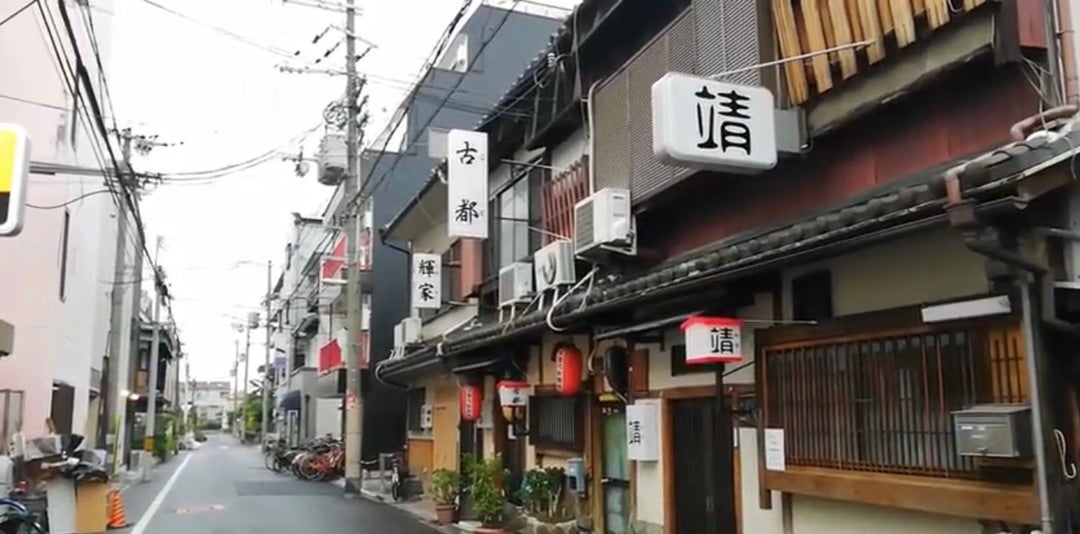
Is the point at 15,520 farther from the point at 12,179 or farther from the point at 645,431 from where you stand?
the point at 645,431

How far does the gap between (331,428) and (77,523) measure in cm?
3057

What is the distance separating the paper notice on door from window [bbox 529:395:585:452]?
5224 millimetres

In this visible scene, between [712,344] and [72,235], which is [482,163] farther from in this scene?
[72,235]

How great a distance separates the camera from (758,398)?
8.52 meters

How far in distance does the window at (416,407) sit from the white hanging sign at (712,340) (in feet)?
52.5

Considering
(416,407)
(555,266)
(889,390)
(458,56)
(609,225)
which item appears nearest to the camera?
Result: (889,390)

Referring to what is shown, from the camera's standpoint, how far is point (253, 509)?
20.5 m

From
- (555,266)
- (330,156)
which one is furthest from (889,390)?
(330,156)

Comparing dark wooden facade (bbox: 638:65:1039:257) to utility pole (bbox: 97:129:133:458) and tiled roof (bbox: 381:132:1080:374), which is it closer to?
tiled roof (bbox: 381:132:1080:374)

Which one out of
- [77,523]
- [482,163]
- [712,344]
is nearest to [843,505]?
[712,344]

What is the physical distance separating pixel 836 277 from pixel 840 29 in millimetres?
2199

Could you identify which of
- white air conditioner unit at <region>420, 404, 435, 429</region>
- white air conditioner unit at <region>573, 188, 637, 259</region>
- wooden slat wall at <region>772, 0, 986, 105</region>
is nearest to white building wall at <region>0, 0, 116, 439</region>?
white air conditioner unit at <region>420, 404, 435, 429</region>

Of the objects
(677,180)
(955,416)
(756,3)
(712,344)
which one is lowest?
(955,416)

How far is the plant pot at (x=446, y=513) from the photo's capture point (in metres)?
17.0
